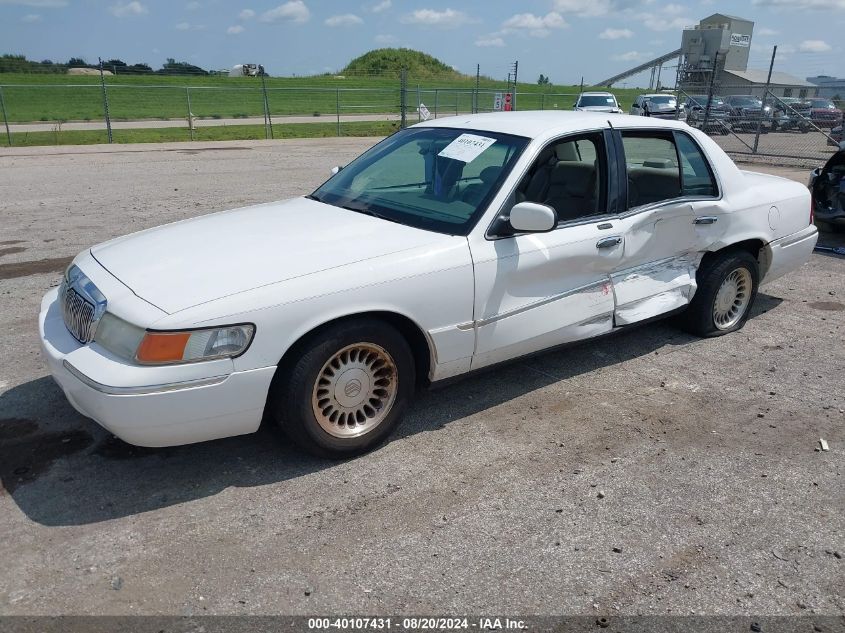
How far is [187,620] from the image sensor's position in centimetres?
252

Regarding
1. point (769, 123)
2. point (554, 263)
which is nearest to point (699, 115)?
point (769, 123)

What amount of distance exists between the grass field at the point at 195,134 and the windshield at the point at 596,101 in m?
7.86

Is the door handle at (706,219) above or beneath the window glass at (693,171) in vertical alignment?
beneath

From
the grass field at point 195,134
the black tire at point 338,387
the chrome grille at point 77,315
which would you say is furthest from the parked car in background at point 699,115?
the chrome grille at point 77,315

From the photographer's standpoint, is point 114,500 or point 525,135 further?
point 525,135

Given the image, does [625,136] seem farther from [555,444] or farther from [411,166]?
[555,444]

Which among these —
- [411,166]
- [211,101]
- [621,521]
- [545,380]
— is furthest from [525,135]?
[211,101]

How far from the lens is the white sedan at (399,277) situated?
310cm

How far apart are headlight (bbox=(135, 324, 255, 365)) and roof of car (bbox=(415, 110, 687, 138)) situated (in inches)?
85.5

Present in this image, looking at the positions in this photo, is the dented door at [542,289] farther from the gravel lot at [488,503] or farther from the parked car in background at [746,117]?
the parked car in background at [746,117]

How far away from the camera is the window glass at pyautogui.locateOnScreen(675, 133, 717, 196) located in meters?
4.99

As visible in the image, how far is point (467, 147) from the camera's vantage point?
429 cm

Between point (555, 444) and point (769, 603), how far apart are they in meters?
1.37

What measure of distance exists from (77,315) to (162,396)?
813mm
